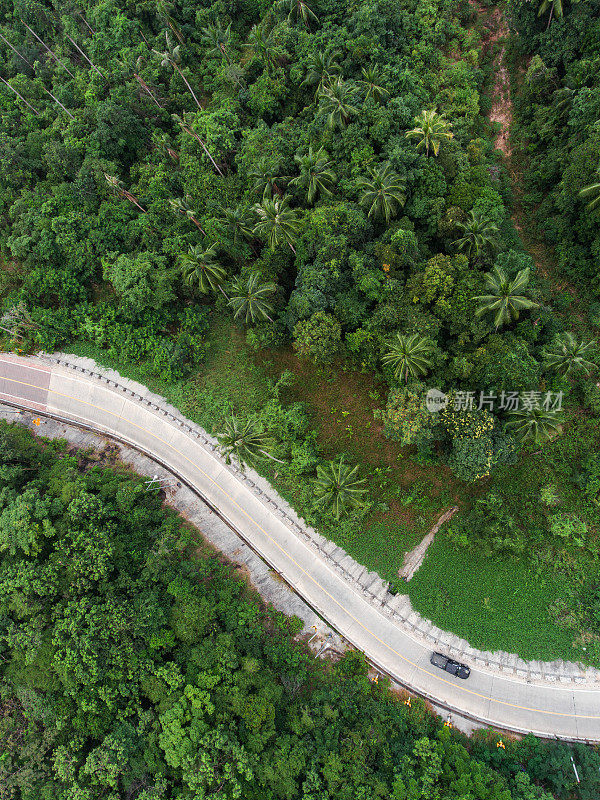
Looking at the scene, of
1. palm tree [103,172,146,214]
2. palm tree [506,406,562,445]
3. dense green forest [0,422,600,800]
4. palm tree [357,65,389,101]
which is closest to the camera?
dense green forest [0,422,600,800]

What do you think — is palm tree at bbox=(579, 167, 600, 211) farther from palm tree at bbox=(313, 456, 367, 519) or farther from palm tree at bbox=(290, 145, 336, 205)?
palm tree at bbox=(313, 456, 367, 519)

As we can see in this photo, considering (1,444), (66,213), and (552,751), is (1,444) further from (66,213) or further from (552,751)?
(552,751)

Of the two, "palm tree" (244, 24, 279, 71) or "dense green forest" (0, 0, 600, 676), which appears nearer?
"dense green forest" (0, 0, 600, 676)

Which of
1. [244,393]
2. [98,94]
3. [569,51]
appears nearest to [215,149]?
[98,94]

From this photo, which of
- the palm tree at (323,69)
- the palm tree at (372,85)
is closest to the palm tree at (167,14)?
the palm tree at (323,69)

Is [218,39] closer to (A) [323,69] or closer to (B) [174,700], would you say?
(A) [323,69]

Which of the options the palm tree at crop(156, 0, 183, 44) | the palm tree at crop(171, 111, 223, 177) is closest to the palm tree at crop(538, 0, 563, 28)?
the palm tree at crop(171, 111, 223, 177)
